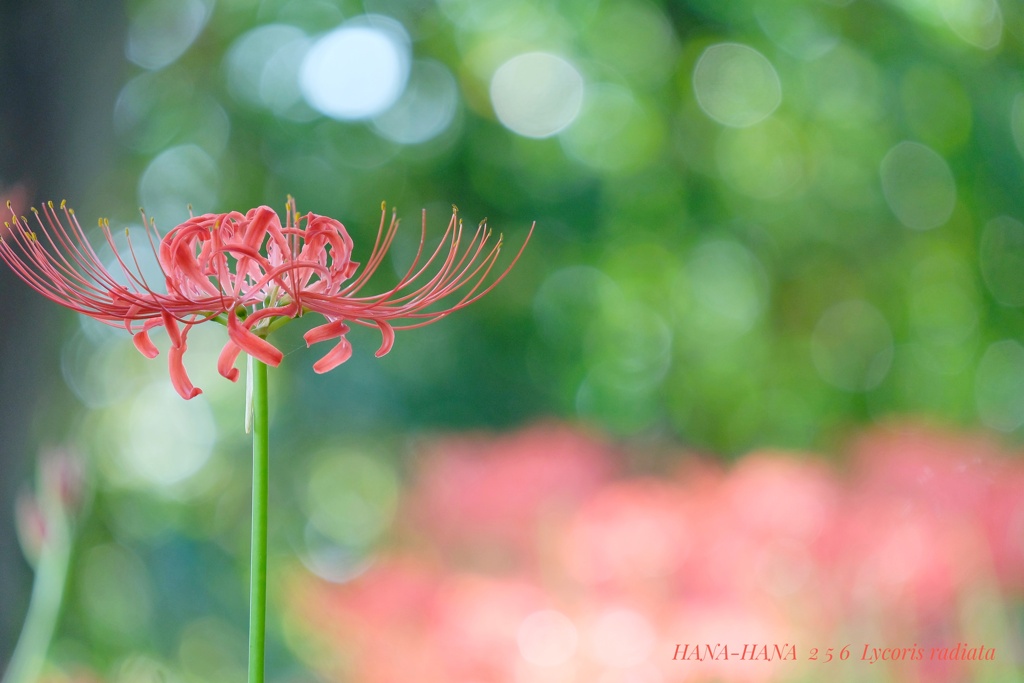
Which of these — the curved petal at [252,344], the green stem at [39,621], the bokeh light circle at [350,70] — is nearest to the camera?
the curved petal at [252,344]

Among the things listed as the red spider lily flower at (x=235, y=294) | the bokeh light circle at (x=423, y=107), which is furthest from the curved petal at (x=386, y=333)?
the bokeh light circle at (x=423, y=107)

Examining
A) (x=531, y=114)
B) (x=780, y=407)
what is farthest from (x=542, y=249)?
(x=780, y=407)

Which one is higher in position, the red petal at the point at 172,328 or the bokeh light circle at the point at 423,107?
the bokeh light circle at the point at 423,107

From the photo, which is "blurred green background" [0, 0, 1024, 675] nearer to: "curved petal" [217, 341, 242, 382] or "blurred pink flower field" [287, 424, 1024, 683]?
"blurred pink flower field" [287, 424, 1024, 683]

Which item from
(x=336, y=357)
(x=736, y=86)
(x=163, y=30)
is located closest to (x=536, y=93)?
(x=736, y=86)

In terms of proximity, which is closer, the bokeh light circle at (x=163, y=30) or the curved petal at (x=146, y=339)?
the curved petal at (x=146, y=339)

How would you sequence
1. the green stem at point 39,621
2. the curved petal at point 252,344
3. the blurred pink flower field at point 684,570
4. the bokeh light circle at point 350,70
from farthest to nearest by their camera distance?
the bokeh light circle at point 350,70, the blurred pink flower field at point 684,570, the green stem at point 39,621, the curved petal at point 252,344

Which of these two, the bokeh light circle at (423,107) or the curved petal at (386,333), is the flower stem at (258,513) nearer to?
the curved petal at (386,333)

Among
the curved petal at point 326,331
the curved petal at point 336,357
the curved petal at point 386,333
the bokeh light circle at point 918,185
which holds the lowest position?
the curved petal at point 326,331

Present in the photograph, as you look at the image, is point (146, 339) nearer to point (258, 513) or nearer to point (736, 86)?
point (258, 513)
